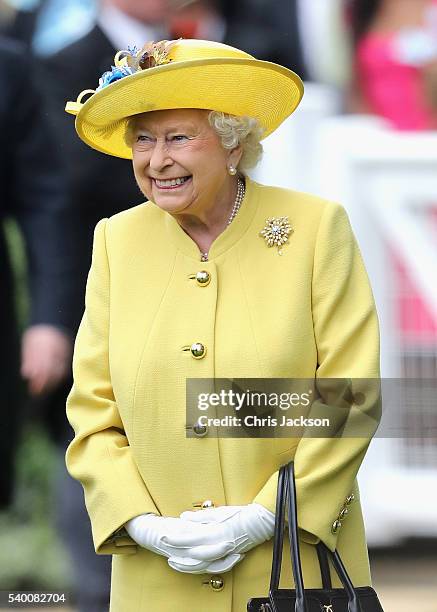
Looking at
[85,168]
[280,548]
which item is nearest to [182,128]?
[280,548]

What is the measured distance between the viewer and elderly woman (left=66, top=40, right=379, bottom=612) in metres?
3.19

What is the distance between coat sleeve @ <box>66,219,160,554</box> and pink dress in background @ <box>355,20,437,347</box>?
7.01 feet

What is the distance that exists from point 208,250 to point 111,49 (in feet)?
5.29

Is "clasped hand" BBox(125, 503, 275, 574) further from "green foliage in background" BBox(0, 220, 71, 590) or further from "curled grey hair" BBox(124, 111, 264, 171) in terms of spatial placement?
"green foliage in background" BBox(0, 220, 71, 590)

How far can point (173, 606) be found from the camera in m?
3.29

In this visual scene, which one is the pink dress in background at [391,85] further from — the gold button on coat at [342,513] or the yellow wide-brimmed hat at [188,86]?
the gold button on coat at [342,513]

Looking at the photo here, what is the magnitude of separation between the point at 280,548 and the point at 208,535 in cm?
16

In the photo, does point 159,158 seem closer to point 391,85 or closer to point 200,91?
point 200,91

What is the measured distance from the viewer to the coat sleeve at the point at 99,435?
129 inches

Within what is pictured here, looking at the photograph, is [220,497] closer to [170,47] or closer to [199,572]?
[199,572]

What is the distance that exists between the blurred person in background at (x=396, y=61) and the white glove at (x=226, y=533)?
2638mm

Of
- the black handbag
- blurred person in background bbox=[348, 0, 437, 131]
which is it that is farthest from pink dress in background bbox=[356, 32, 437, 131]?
the black handbag

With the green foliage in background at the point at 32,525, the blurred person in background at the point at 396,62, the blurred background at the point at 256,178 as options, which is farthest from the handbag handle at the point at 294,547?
the blurred person in background at the point at 396,62

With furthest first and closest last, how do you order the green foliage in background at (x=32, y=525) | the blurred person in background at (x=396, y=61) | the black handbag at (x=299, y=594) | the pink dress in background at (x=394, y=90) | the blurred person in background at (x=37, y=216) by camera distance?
the blurred person in background at (x=396, y=61)
the pink dress in background at (x=394, y=90)
the green foliage in background at (x=32, y=525)
the blurred person in background at (x=37, y=216)
the black handbag at (x=299, y=594)
